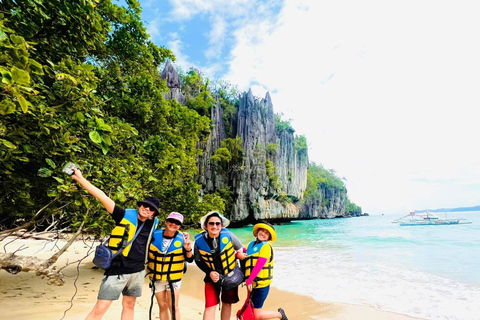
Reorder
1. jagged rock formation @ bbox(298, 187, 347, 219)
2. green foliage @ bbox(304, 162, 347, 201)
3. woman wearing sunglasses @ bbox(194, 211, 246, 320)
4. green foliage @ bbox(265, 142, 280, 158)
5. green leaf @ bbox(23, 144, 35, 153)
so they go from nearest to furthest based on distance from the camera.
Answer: green leaf @ bbox(23, 144, 35, 153) → woman wearing sunglasses @ bbox(194, 211, 246, 320) → green foliage @ bbox(265, 142, 280, 158) → green foliage @ bbox(304, 162, 347, 201) → jagged rock formation @ bbox(298, 187, 347, 219)

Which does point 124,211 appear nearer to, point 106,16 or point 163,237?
point 163,237

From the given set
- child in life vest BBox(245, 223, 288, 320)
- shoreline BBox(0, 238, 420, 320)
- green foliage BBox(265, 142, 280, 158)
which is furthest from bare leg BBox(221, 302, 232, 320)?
green foliage BBox(265, 142, 280, 158)

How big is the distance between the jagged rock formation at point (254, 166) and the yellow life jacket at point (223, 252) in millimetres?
25395

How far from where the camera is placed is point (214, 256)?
9.62ft

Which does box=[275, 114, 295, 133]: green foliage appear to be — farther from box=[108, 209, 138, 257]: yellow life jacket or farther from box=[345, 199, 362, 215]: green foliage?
box=[345, 199, 362, 215]: green foliage

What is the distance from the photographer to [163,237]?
2.88m

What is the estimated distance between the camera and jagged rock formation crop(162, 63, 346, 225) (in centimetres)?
2980

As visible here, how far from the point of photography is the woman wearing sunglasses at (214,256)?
292 centimetres

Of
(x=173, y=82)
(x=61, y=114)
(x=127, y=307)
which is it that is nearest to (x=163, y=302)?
(x=127, y=307)

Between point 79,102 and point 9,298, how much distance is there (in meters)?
4.45

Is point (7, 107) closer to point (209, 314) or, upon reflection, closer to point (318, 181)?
point (209, 314)

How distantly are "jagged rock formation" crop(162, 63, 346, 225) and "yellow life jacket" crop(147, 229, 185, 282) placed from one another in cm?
2546

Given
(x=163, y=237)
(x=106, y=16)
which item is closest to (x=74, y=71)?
(x=163, y=237)

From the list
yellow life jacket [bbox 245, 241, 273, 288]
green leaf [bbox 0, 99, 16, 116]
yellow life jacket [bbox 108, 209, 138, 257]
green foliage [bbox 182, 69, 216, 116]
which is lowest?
yellow life jacket [bbox 245, 241, 273, 288]
